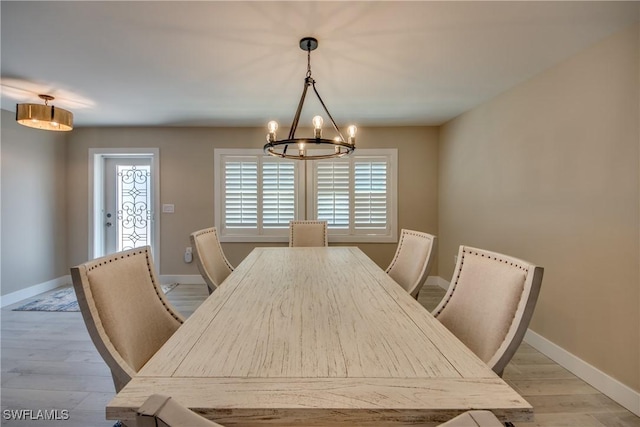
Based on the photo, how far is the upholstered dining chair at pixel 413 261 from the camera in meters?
1.84

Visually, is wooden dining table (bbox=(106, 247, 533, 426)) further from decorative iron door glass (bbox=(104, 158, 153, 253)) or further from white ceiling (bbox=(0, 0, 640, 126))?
decorative iron door glass (bbox=(104, 158, 153, 253))

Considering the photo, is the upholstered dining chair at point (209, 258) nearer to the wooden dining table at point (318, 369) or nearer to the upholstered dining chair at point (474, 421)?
the wooden dining table at point (318, 369)

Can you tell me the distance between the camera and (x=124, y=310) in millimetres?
1103

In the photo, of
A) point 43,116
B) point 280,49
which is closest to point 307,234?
point 280,49

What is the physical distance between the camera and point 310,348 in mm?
840

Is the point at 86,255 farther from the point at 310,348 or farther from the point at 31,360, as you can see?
the point at 310,348

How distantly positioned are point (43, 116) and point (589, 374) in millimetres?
4860

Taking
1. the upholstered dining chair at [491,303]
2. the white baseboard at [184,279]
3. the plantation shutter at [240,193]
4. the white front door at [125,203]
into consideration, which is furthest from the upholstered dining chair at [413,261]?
the white front door at [125,203]

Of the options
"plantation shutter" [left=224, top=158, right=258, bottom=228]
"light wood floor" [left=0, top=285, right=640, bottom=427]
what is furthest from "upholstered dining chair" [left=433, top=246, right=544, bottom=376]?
"plantation shutter" [left=224, top=158, right=258, bottom=228]

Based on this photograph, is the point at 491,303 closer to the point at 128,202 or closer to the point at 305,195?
the point at 305,195

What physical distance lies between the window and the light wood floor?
6.88ft

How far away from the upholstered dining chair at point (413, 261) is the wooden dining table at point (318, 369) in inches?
24.9

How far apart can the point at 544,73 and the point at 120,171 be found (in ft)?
17.0

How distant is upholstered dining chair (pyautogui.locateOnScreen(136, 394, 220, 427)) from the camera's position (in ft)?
1.25
